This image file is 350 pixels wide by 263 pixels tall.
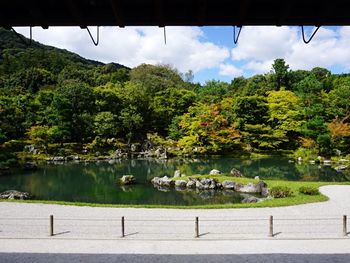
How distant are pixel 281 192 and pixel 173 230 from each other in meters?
7.04

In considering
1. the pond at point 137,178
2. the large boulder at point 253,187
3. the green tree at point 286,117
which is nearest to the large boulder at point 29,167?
the pond at point 137,178

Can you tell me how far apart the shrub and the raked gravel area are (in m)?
2.10

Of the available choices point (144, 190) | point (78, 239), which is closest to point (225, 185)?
point (144, 190)

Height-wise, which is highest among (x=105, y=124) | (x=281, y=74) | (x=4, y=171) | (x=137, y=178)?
(x=281, y=74)

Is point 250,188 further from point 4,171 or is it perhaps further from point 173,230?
point 4,171

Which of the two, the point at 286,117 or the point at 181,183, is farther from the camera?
the point at 286,117

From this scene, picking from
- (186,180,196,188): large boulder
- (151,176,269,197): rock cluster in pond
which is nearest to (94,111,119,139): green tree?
(151,176,269,197): rock cluster in pond

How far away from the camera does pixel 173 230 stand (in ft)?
31.4

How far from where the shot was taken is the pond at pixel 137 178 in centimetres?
1630

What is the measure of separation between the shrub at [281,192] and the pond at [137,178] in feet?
5.12
